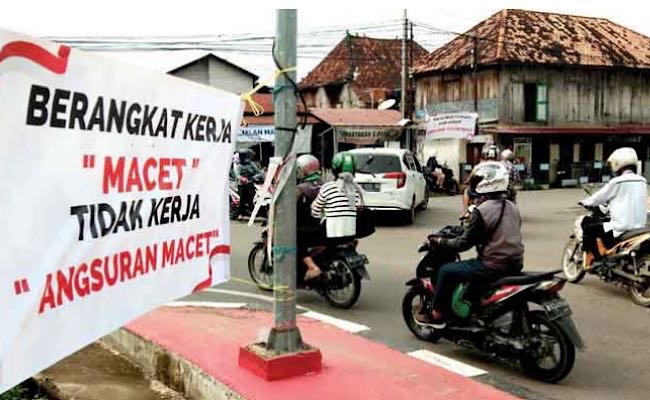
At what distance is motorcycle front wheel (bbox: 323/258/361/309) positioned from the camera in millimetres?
7613

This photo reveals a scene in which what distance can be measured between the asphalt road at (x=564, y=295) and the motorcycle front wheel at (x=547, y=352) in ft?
0.31

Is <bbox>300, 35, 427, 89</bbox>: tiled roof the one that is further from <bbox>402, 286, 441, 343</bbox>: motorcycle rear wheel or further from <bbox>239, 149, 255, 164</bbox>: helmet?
<bbox>402, 286, 441, 343</bbox>: motorcycle rear wheel

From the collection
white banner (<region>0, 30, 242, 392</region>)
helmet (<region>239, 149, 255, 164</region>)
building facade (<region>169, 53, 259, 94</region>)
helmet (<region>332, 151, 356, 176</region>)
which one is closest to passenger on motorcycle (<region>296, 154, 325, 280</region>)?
helmet (<region>332, 151, 356, 176</region>)

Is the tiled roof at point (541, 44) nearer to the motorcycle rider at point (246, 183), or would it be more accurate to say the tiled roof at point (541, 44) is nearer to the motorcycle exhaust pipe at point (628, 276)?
the motorcycle rider at point (246, 183)

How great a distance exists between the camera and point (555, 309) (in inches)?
208

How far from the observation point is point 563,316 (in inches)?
209

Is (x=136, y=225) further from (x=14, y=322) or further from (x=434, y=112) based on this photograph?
(x=434, y=112)

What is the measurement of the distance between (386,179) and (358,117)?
15.0 metres

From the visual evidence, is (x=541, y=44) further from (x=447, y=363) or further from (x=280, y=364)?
(x=280, y=364)

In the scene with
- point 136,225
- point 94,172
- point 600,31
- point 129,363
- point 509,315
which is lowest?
point 129,363

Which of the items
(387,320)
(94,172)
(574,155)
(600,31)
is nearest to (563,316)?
(387,320)

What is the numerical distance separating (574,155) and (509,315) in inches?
1142

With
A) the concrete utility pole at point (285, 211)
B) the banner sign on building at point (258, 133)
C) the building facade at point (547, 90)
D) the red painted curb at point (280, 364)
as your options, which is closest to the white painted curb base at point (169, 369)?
the red painted curb at point (280, 364)

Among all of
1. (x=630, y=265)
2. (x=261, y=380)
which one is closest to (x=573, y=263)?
(x=630, y=265)
